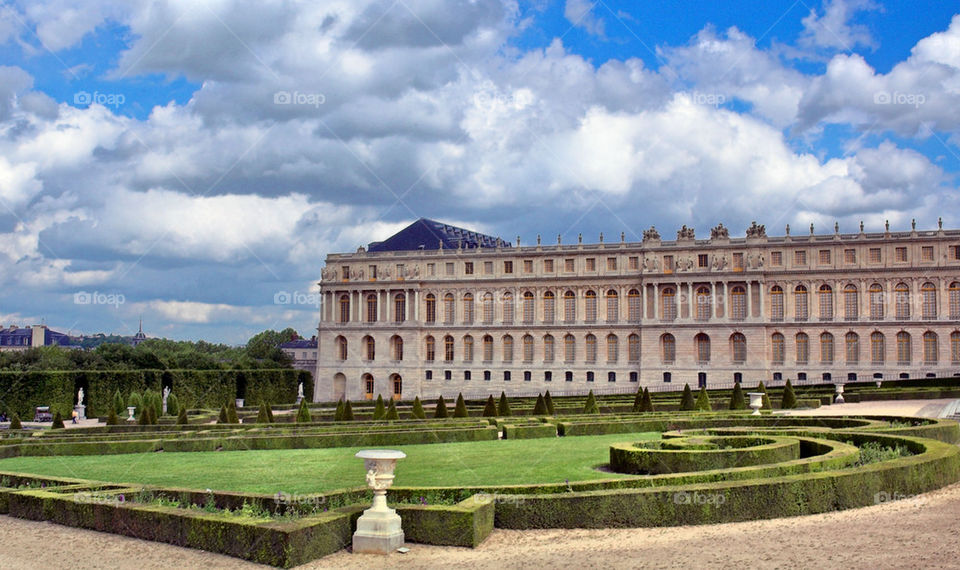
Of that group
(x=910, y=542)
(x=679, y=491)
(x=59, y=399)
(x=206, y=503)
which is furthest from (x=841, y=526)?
(x=59, y=399)

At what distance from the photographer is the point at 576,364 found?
68875 mm

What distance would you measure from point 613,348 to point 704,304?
7.57 metres

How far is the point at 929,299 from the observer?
61.1 metres

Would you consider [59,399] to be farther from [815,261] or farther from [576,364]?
[815,261]

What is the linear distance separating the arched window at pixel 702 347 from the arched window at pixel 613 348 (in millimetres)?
5823

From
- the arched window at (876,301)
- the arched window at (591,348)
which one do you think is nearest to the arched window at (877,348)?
the arched window at (876,301)

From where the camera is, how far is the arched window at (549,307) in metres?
70.1

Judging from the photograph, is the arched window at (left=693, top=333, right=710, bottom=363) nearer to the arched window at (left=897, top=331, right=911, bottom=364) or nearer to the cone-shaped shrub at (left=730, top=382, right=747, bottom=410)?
the arched window at (left=897, top=331, right=911, bottom=364)

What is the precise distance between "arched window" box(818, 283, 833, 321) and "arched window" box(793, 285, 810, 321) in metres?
1.01

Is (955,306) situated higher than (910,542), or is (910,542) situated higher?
(955,306)

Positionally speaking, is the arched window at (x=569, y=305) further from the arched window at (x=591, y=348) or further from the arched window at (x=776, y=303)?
the arched window at (x=776, y=303)

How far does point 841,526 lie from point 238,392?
55233 millimetres

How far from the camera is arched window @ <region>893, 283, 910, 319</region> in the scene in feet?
202

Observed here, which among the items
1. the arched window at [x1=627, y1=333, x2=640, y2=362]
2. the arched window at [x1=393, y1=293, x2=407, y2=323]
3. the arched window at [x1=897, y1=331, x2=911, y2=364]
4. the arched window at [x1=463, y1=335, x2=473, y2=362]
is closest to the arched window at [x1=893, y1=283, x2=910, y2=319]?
the arched window at [x1=897, y1=331, x2=911, y2=364]
